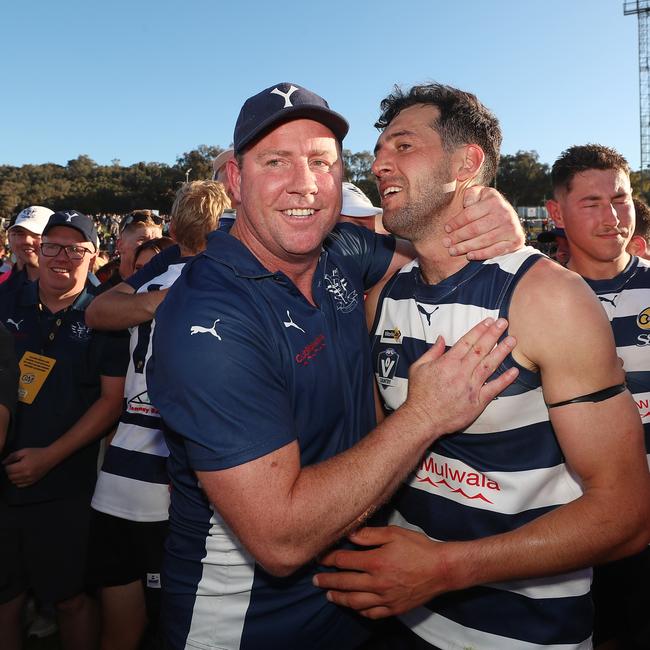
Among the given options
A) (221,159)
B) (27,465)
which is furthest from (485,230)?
(27,465)

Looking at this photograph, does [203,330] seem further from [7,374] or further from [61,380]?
[61,380]

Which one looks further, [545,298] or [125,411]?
[125,411]

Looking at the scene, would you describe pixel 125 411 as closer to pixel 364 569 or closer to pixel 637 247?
pixel 364 569

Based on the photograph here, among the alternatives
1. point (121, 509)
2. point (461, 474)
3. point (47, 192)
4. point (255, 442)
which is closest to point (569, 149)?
point (461, 474)

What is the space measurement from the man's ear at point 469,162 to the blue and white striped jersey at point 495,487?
46 centimetres

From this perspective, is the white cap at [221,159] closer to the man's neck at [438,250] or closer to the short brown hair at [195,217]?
the short brown hair at [195,217]

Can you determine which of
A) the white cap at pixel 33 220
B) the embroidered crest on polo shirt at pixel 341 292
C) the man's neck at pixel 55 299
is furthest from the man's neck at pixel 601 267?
the white cap at pixel 33 220

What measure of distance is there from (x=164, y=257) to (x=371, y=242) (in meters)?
1.51

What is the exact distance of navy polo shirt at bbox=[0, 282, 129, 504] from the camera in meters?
3.56

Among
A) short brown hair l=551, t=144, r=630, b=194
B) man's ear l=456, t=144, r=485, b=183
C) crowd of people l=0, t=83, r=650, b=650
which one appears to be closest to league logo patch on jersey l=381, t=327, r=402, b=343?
crowd of people l=0, t=83, r=650, b=650

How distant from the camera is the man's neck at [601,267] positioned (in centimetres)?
351

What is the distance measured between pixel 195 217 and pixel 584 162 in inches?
101

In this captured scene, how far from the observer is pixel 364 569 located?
72.0 inches

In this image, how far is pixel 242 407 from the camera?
1.56 m
